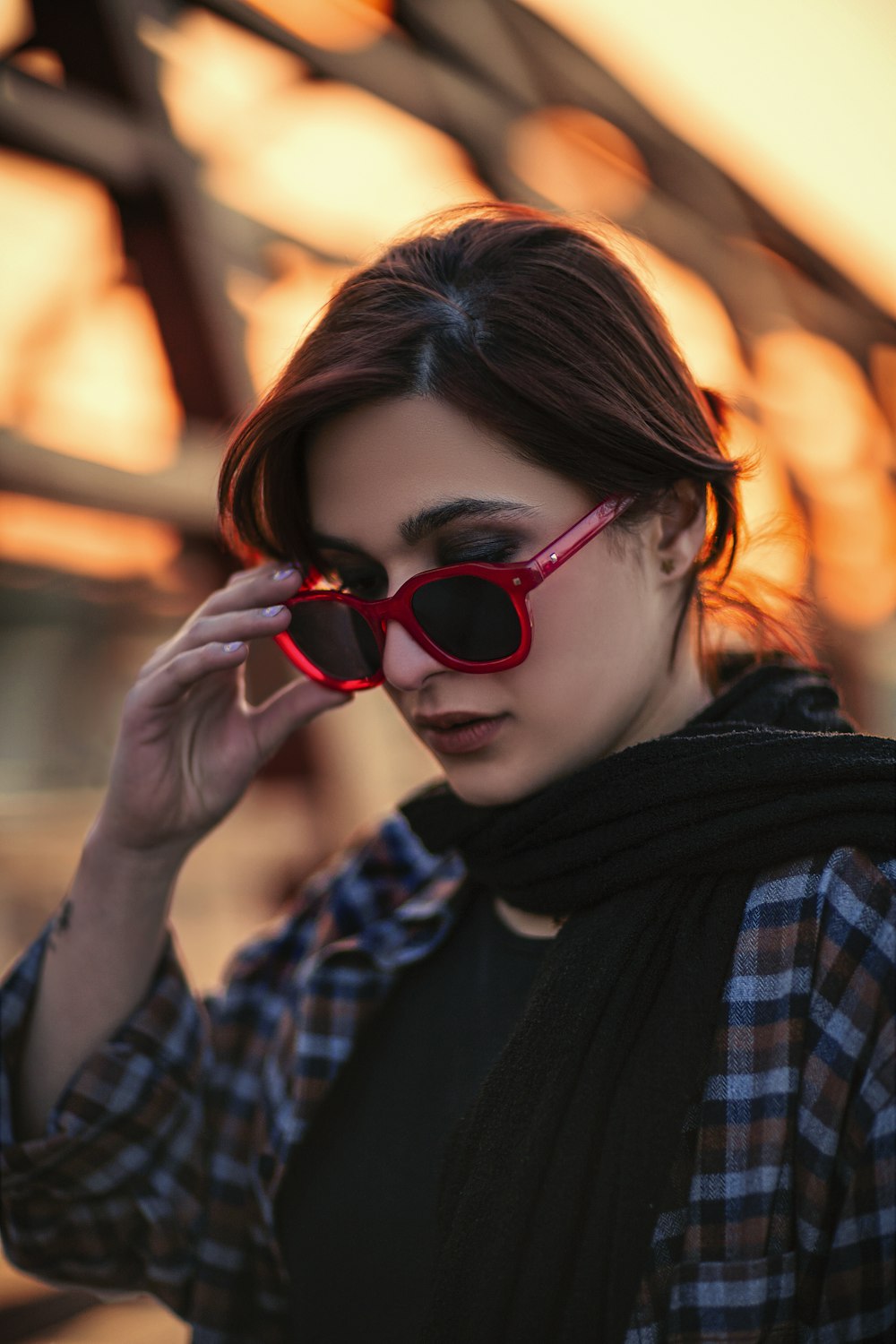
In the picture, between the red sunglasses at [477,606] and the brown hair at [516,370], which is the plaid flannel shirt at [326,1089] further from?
the brown hair at [516,370]

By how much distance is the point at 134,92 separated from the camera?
418cm

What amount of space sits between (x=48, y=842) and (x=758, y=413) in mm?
5762

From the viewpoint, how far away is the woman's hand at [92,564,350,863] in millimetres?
1594

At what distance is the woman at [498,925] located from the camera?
1.14 meters

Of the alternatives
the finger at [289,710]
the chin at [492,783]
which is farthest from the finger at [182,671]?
the chin at [492,783]

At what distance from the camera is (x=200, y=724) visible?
1775 mm

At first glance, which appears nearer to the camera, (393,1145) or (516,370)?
(516,370)

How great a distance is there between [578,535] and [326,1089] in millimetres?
907

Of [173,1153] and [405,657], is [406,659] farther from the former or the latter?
[173,1153]

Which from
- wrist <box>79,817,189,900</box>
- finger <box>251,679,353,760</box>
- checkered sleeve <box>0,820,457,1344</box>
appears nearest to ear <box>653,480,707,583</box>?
finger <box>251,679,353,760</box>

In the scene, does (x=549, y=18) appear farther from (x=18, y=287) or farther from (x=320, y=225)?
(x=18, y=287)

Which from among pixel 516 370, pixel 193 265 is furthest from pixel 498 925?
pixel 193 265

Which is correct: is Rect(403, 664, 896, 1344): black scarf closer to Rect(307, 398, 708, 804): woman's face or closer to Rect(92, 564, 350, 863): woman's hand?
Rect(307, 398, 708, 804): woman's face

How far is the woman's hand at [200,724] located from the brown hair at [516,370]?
14 centimetres
